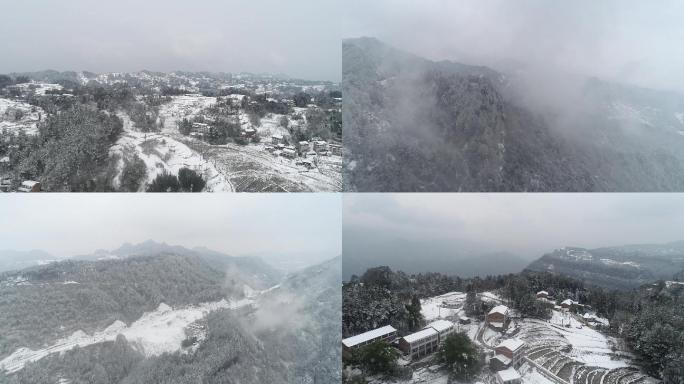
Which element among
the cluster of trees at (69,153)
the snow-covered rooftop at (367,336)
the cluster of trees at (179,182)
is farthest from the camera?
the snow-covered rooftop at (367,336)

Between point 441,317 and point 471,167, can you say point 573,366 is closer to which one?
point 441,317

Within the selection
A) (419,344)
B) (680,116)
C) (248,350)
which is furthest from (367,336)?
(680,116)

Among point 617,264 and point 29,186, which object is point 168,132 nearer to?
point 29,186

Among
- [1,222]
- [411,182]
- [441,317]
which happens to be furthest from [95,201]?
[441,317]

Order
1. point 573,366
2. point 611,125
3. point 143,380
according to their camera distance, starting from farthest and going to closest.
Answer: point 611,125 → point 573,366 → point 143,380

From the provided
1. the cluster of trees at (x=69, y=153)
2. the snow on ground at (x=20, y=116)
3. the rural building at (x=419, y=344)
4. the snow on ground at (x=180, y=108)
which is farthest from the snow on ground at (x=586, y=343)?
the snow on ground at (x=20, y=116)

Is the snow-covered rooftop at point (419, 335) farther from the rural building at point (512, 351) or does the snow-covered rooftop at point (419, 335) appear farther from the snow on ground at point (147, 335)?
the snow on ground at point (147, 335)
